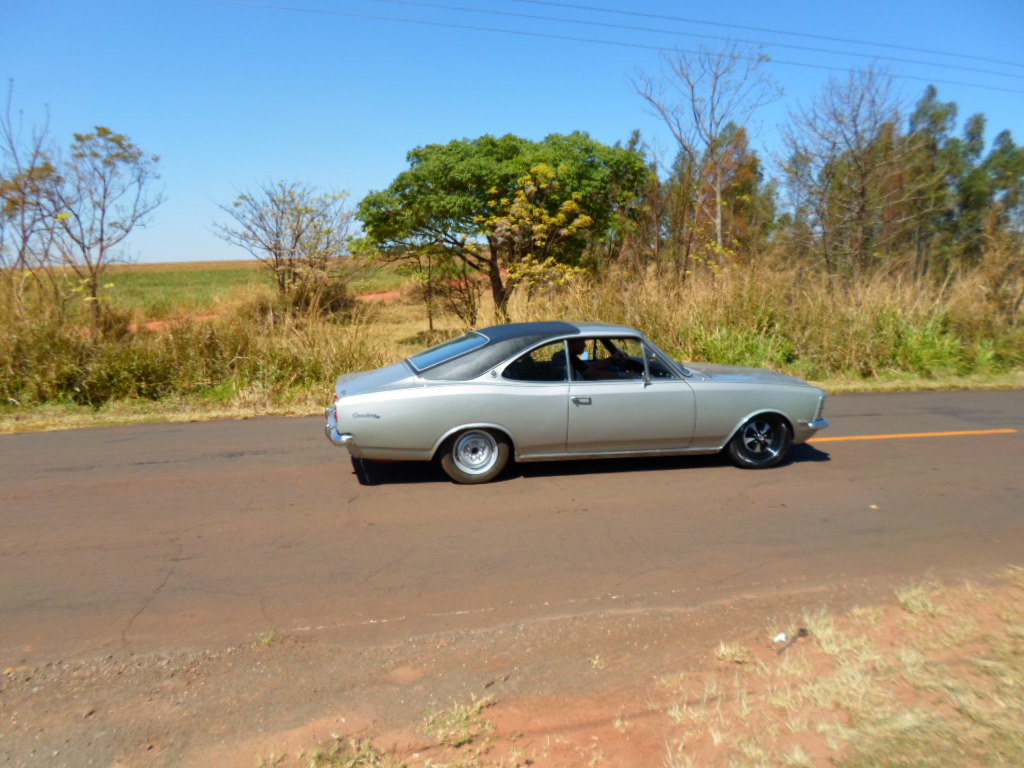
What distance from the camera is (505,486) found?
6.69 m

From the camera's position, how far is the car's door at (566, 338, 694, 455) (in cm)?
675

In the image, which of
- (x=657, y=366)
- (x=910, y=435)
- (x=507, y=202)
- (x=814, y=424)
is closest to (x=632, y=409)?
(x=657, y=366)

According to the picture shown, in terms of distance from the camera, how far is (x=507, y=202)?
19656 mm

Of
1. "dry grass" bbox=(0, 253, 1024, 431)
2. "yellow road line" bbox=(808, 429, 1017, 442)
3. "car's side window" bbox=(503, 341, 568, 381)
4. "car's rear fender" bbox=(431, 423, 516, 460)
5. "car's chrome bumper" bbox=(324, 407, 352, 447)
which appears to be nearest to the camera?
"car's chrome bumper" bbox=(324, 407, 352, 447)

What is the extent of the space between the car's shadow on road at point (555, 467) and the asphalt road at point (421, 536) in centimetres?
4

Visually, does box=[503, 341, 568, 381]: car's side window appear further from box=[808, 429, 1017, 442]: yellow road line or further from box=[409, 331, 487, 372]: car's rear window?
box=[808, 429, 1017, 442]: yellow road line

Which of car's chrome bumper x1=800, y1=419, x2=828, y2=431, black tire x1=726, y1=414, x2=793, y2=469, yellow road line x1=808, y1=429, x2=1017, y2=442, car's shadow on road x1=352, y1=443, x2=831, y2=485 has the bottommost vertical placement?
car's shadow on road x1=352, y1=443, x2=831, y2=485

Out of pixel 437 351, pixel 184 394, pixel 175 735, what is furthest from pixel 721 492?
pixel 184 394

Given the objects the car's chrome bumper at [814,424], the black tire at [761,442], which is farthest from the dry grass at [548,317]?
the black tire at [761,442]

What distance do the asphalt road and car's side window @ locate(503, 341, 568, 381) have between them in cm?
98

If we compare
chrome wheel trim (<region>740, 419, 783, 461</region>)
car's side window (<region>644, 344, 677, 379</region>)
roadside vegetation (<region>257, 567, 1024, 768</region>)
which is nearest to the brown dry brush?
chrome wheel trim (<region>740, 419, 783, 461</region>)

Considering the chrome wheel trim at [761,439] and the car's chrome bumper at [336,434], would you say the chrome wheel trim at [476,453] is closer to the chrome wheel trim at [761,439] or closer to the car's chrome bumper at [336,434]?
the car's chrome bumper at [336,434]

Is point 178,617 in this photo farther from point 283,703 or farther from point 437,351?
point 437,351

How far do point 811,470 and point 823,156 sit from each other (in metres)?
16.3
